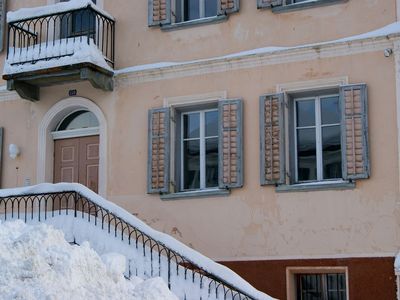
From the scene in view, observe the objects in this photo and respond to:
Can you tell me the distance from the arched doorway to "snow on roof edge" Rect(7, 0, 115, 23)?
6.95 feet

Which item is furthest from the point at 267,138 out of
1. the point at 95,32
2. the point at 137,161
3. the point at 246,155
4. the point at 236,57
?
the point at 95,32

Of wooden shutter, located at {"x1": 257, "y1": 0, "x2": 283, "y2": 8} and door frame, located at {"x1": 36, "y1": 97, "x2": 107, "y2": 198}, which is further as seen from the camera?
door frame, located at {"x1": 36, "y1": 97, "x2": 107, "y2": 198}

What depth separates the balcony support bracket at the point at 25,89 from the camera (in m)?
17.7

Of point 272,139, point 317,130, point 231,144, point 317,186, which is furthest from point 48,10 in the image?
point 317,186

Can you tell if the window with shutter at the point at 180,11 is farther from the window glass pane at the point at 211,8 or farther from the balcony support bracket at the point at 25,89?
the balcony support bracket at the point at 25,89

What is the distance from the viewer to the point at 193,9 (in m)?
17.3

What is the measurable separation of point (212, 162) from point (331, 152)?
7.66ft

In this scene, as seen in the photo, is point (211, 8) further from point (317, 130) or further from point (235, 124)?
point (317, 130)

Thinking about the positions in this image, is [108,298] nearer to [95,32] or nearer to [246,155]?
[246,155]

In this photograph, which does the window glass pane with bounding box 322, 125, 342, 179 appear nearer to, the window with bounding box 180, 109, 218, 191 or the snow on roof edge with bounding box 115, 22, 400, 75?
the snow on roof edge with bounding box 115, 22, 400, 75

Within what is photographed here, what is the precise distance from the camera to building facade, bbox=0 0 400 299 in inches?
588

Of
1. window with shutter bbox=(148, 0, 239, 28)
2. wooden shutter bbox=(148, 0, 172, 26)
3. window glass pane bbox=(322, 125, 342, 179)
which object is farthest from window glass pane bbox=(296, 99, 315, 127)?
wooden shutter bbox=(148, 0, 172, 26)

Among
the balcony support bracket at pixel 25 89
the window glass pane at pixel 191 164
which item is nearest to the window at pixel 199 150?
the window glass pane at pixel 191 164

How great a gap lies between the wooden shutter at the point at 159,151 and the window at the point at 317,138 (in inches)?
96.7
